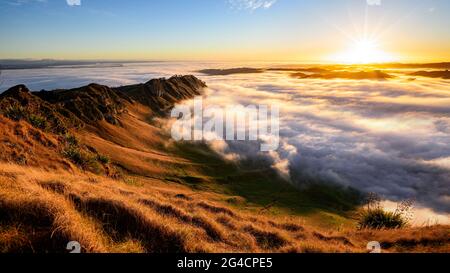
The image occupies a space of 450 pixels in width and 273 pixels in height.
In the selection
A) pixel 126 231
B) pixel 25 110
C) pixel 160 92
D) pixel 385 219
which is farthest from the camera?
pixel 160 92

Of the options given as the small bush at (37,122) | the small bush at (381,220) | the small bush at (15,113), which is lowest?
the small bush at (381,220)

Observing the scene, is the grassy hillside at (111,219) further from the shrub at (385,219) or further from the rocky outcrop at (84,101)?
the shrub at (385,219)

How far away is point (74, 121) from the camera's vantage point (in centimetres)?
5034

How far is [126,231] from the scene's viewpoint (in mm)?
7793

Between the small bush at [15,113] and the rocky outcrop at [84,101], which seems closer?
the small bush at [15,113]

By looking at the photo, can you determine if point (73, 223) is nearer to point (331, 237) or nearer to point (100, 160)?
point (331, 237)

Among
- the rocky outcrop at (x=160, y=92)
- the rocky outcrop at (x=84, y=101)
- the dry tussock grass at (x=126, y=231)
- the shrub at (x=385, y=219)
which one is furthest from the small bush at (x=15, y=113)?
the rocky outcrop at (x=160, y=92)

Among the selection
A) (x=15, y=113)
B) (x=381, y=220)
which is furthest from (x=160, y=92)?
(x=381, y=220)

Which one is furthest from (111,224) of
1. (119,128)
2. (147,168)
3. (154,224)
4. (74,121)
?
(119,128)

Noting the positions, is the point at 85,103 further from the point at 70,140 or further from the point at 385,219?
the point at 385,219

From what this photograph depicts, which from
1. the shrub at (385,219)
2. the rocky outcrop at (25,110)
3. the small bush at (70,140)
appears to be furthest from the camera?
the small bush at (70,140)

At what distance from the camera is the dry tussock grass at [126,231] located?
621 cm

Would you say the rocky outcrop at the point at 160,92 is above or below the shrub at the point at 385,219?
above
